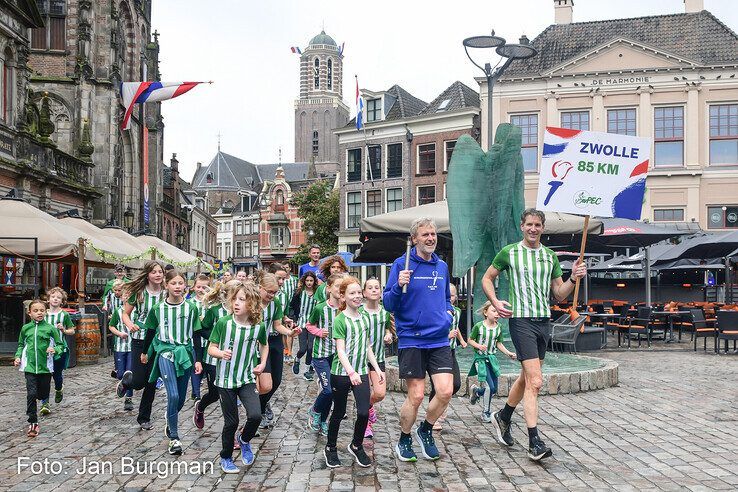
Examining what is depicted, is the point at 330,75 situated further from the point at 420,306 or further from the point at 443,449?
the point at 420,306

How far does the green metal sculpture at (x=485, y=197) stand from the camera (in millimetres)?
10477

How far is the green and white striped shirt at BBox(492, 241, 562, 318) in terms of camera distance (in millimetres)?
6223

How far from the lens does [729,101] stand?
103 feet

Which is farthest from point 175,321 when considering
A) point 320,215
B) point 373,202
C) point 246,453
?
point 320,215

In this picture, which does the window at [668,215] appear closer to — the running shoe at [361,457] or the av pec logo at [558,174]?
the av pec logo at [558,174]

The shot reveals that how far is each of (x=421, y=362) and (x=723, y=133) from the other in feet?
98.7

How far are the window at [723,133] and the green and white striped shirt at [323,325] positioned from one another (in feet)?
93.5

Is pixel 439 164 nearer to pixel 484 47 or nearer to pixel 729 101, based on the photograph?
pixel 729 101

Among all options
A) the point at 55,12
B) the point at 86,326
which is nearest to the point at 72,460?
the point at 86,326

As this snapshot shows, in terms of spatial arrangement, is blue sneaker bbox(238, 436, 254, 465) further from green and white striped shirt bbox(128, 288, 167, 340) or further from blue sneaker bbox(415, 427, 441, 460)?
green and white striped shirt bbox(128, 288, 167, 340)

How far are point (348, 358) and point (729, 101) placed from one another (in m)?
30.6

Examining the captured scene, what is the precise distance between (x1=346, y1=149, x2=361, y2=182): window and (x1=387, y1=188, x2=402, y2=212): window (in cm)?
300

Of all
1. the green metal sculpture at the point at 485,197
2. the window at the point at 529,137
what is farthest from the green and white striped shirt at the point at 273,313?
the window at the point at 529,137

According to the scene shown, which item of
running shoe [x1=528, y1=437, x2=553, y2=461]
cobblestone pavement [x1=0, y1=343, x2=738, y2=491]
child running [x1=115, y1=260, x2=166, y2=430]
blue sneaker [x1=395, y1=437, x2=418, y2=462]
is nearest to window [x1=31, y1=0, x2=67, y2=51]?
cobblestone pavement [x1=0, y1=343, x2=738, y2=491]
